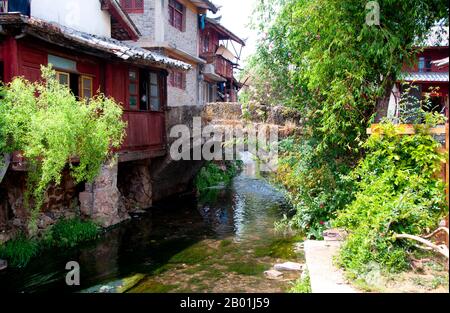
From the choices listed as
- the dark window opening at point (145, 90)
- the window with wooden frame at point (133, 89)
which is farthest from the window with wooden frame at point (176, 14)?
the window with wooden frame at point (133, 89)

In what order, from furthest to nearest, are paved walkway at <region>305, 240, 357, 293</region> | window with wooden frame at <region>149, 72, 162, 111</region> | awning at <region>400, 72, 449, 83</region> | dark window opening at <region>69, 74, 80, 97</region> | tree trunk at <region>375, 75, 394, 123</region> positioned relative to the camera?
awning at <region>400, 72, 449, 83</region> → window with wooden frame at <region>149, 72, 162, 111</region> → dark window opening at <region>69, 74, 80, 97</region> → tree trunk at <region>375, 75, 394, 123</region> → paved walkway at <region>305, 240, 357, 293</region>

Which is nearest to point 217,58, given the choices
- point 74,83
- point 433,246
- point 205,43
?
point 205,43

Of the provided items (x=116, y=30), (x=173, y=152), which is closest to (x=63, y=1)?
(x=116, y=30)

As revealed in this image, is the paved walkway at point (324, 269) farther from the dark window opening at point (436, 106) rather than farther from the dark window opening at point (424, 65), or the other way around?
the dark window opening at point (424, 65)

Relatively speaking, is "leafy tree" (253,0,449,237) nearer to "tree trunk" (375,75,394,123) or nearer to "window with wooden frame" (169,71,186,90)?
"tree trunk" (375,75,394,123)

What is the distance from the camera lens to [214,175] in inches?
917

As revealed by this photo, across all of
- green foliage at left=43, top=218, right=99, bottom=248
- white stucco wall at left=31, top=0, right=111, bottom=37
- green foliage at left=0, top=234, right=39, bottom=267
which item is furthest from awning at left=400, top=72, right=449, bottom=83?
green foliage at left=0, top=234, right=39, bottom=267

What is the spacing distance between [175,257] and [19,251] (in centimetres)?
352

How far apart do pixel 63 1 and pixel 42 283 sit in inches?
309

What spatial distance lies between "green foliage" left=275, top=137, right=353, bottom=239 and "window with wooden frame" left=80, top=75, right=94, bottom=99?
5.78m

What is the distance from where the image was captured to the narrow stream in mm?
8555

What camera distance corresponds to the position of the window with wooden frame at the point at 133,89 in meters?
14.1
